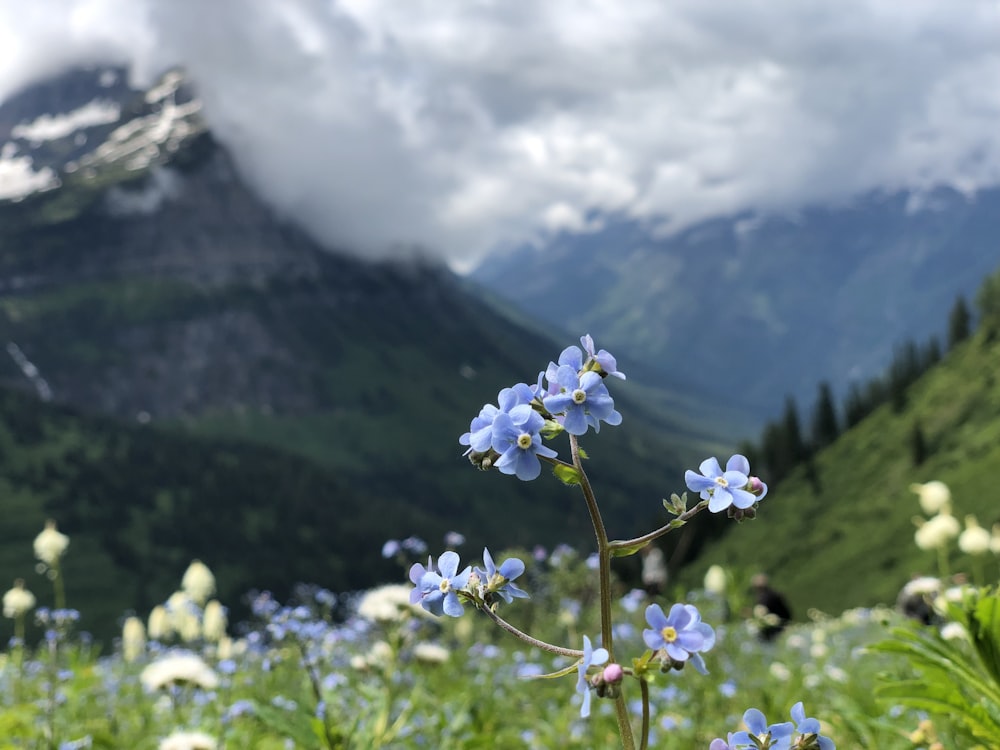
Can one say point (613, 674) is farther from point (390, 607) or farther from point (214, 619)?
point (214, 619)

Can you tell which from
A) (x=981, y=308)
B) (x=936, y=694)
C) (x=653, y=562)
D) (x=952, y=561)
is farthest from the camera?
(x=981, y=308)

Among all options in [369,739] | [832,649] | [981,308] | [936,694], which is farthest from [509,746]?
[981,308]

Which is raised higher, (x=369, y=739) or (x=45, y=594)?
(x=45, y=594)

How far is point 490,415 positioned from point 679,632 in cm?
75

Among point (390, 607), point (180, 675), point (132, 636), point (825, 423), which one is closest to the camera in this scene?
point (180, 675)

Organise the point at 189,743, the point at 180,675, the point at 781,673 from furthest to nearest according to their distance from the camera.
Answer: the point at 781,673 < the point at 180,675 < the point at 189,743

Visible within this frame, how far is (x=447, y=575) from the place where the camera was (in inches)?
92.9

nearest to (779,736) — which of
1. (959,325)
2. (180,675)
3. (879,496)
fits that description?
(180,675)

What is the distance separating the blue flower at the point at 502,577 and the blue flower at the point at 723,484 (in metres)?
0.55

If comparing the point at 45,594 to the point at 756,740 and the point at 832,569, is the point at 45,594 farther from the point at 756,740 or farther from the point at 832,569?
the point at 756,740

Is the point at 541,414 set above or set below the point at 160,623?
below

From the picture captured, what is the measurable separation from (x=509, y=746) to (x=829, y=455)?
13201 centimetres

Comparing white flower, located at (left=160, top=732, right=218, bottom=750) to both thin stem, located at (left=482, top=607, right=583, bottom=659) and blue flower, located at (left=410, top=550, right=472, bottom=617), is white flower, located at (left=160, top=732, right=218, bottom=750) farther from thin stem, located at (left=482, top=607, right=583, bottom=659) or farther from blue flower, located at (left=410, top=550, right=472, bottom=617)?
thin stem, located at (left=482, top=607, right=583, bottom=659)

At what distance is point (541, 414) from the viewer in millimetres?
2268
